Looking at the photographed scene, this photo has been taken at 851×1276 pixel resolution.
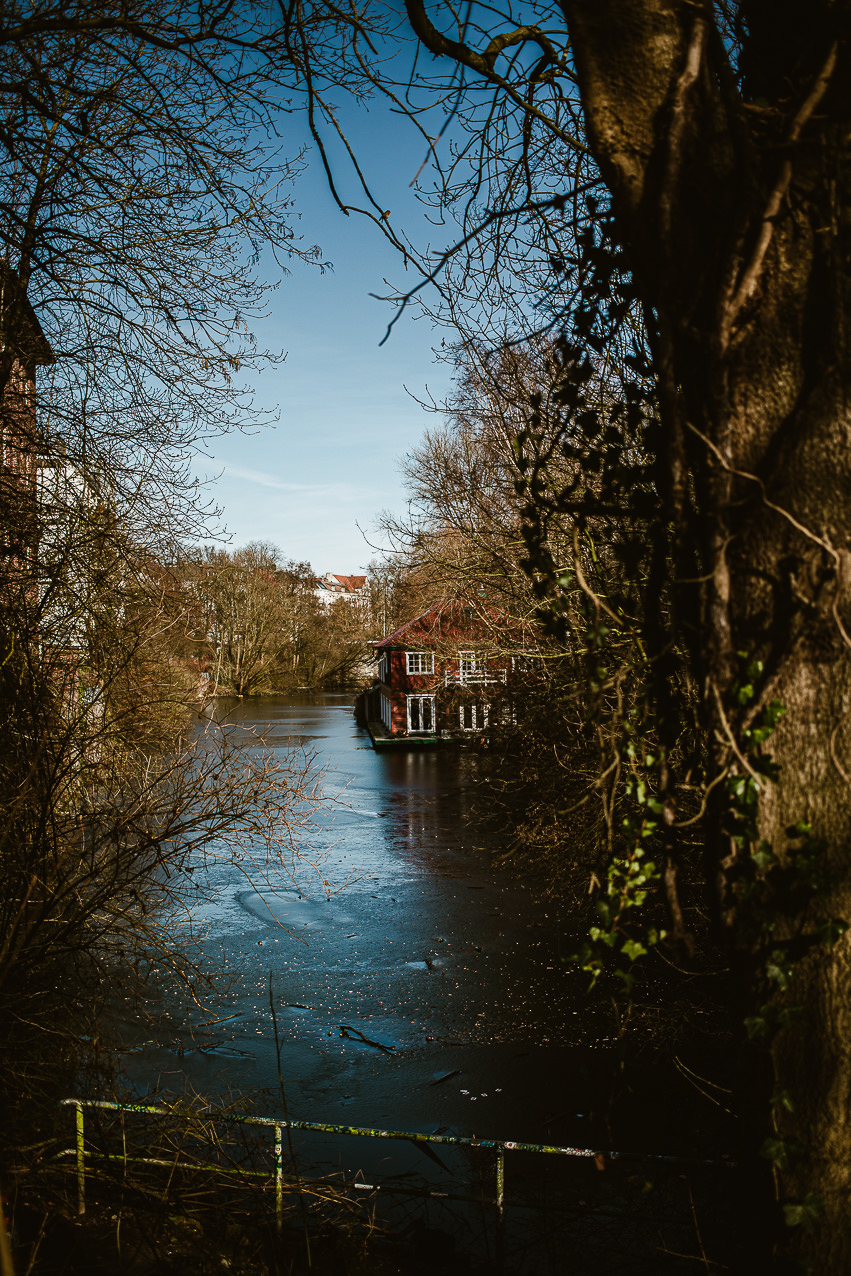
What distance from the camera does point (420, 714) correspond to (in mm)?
34375

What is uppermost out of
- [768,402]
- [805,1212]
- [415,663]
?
[768,402]

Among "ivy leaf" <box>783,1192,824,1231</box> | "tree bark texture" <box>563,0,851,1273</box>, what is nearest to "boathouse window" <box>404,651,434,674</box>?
"tree bark texture" <box>563,0,851,1273</box>

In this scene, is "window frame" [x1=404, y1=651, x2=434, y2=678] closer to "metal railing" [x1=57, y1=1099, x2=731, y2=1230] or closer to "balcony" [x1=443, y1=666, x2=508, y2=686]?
"balcony" [x1=443, y1=666, x2=508, y2=686]

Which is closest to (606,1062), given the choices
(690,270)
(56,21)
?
(690,270)

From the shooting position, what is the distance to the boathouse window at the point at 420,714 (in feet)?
113

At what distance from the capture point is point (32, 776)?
6.42m

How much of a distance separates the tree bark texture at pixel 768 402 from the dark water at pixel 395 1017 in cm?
86

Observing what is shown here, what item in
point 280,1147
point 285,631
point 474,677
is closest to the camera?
point 280,1147

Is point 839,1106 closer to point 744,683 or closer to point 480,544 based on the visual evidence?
point 744,683

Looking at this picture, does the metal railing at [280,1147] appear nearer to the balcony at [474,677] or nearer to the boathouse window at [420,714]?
the balcony at [474,677]

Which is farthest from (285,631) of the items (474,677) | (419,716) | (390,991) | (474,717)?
(390,991)

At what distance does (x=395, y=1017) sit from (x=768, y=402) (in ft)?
27.6

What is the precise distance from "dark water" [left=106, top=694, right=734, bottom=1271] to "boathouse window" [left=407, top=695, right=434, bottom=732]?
59.6ft

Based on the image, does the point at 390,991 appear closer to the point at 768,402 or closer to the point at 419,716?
the point at 768,402
